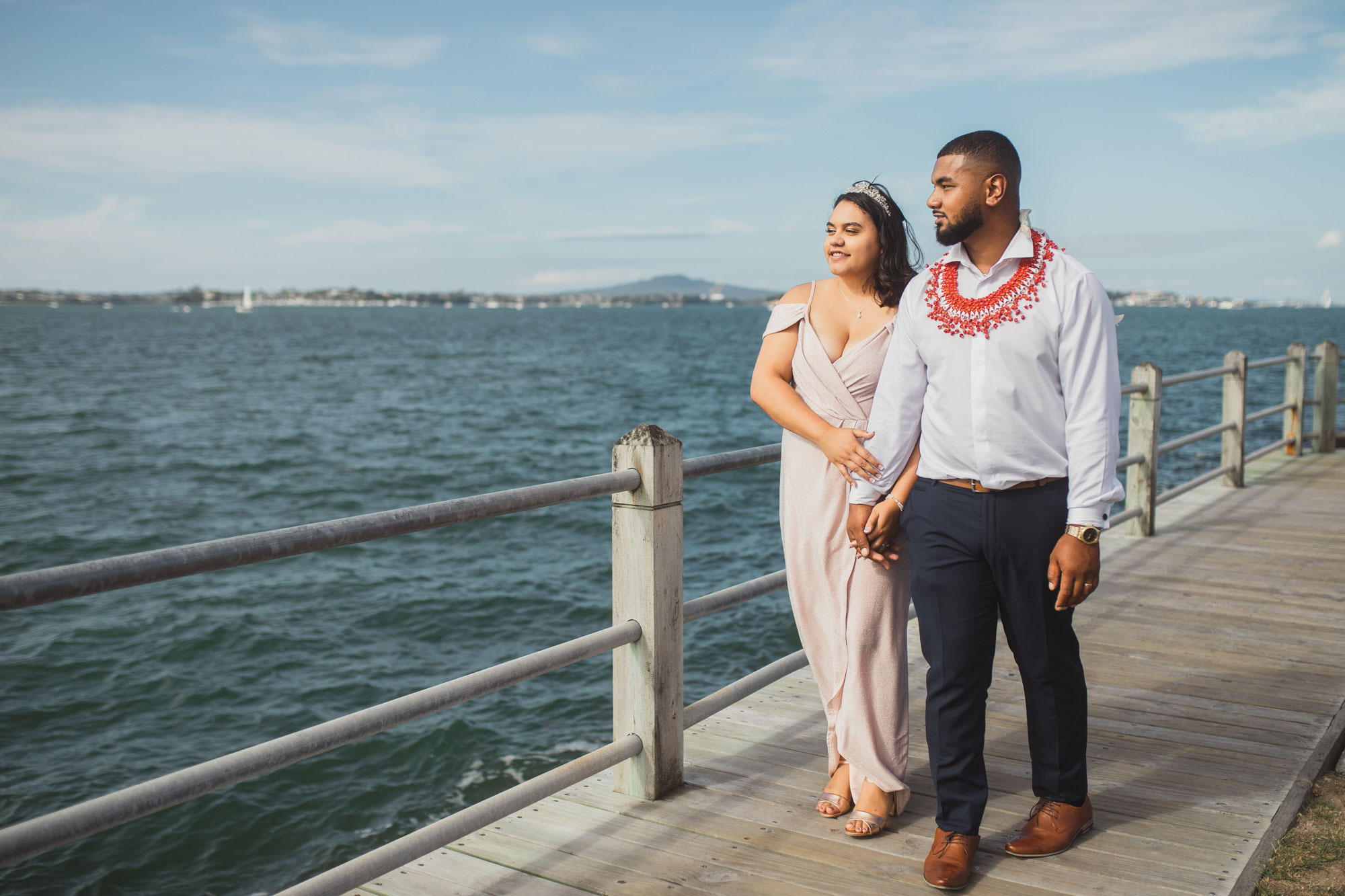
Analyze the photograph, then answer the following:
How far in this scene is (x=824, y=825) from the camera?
10.2ft

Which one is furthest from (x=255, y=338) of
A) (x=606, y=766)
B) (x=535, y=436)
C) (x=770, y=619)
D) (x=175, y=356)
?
(x=606, y=766)

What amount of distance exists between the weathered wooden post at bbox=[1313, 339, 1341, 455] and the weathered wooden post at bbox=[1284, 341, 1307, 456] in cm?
23

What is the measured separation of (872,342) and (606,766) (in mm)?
1472

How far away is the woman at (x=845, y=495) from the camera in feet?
9.50

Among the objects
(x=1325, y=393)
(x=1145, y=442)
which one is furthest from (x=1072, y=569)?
(x=1325, y=393)

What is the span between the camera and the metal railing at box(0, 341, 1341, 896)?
1900mm

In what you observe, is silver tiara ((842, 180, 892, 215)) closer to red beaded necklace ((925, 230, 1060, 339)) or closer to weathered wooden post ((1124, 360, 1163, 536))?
red beaded necklace ((925, 230, 1060, 339))

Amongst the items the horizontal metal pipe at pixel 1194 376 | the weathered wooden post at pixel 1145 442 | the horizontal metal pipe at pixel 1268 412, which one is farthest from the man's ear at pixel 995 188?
the horizontal metal pipe at pixel 1268 412

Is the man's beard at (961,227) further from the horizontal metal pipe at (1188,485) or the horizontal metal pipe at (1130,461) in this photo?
the horizontal metal pipe at (1188,485)

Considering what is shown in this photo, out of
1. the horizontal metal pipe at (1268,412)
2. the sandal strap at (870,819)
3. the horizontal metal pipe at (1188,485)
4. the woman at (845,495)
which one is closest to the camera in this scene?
the woman at (845,495)

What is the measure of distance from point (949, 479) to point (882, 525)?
0.26 metres

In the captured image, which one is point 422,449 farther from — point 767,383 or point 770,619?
point 767,383

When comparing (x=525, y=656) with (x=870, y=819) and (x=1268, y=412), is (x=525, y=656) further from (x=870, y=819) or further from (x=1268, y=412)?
(x=1268, y=412)

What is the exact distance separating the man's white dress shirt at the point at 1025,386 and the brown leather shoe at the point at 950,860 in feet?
3.05
